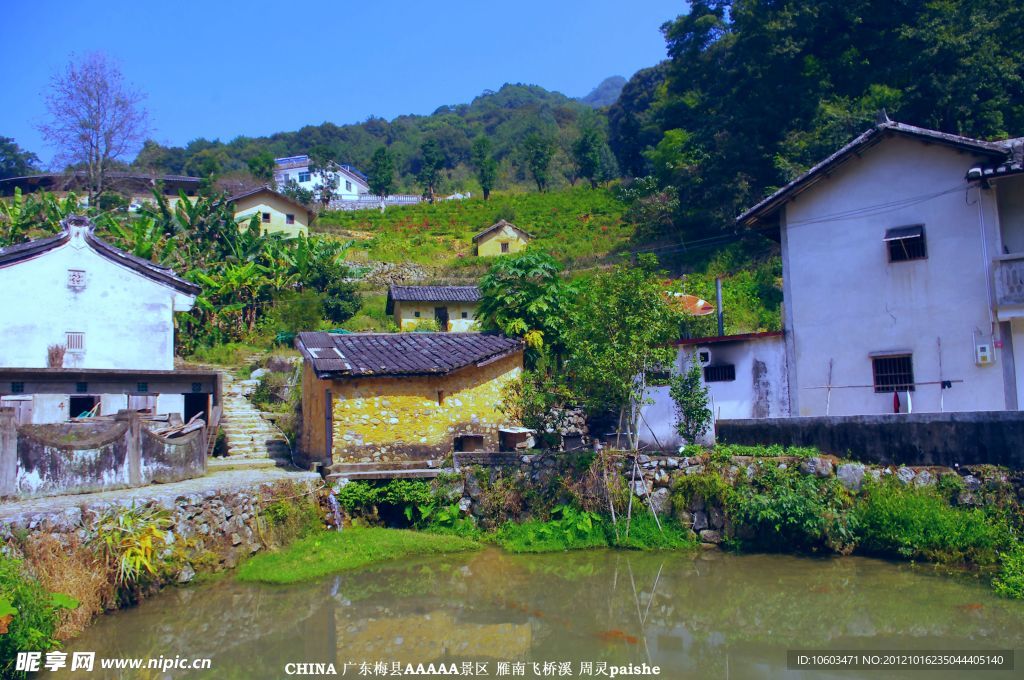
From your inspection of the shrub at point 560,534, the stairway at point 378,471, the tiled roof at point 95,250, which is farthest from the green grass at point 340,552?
the tiled roof at point 95,250

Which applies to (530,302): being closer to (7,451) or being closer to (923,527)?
(923,527)

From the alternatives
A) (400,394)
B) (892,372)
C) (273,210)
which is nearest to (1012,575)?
(892,372)

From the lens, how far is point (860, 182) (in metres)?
17.1

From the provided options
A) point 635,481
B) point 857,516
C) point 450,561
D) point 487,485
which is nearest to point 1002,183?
point 857,516

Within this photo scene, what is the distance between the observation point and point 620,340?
15227mm

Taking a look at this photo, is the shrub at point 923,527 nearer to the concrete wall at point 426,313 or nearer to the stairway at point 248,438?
the stairway at point 248,438

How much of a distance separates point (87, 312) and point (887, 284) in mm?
21572

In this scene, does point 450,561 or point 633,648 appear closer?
point 633,648

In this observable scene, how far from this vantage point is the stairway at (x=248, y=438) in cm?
1838

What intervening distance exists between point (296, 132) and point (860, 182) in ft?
351

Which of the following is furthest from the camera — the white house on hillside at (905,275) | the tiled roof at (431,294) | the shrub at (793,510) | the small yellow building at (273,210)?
the small yellow building at (273,210)

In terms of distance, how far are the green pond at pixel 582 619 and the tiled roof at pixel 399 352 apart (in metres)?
4.57

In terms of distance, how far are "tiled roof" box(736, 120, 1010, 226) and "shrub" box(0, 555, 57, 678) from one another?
15.2 metres

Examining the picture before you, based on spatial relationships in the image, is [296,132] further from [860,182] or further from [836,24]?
[860,182]
